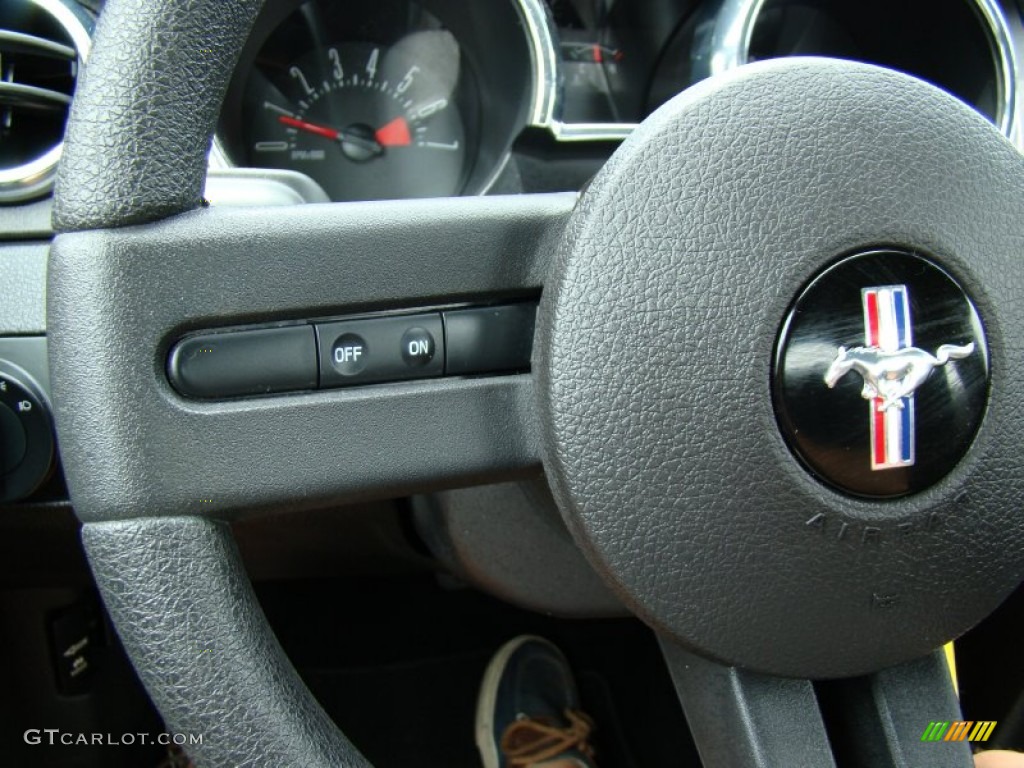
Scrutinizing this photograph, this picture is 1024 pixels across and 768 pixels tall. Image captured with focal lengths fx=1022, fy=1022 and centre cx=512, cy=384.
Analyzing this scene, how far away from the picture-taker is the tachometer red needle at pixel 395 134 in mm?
1477

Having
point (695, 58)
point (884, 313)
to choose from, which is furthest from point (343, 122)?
point (884, 313)

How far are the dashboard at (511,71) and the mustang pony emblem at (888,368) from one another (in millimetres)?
637

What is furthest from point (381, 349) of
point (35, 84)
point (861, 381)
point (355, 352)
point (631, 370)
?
point (35, 84)

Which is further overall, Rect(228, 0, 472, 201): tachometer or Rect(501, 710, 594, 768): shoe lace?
Rect(501, 710, 594, 768): shoe lace

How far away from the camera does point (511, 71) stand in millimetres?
1358

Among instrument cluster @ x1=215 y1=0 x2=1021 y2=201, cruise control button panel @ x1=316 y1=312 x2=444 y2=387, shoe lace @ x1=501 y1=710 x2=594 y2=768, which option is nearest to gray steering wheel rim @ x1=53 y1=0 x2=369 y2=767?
cruise control button panel @ x1=316 y1=312 x2=444 y2=387

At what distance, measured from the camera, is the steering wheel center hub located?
24.8 inches

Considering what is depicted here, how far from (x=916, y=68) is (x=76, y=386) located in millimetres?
Result: 1359

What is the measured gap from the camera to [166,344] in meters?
0.62

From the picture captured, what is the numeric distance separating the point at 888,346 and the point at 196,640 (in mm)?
456

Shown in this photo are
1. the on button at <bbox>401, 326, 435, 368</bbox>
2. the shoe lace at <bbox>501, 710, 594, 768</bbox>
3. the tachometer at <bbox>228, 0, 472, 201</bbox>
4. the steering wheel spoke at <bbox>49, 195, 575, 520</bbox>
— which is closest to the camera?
the steering wheel spoke at <bbox>49, 195, 575, 520</bbox>

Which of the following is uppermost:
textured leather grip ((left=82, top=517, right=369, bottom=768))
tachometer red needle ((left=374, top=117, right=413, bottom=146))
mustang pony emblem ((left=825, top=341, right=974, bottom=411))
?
tachometer red needle ((left=374, top=117, right=413, bottom=146))

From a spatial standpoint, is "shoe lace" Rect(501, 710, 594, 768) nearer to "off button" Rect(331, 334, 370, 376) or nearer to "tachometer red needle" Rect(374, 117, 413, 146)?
"tachometer red needle" Rect(374, 117, 413, 146)

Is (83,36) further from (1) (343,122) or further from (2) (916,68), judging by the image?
(2) (916,68)
